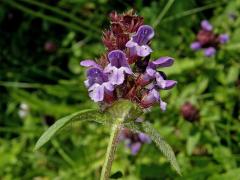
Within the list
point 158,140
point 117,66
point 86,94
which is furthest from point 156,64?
A: point 86,94

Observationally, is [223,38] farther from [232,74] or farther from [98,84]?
[98,84]

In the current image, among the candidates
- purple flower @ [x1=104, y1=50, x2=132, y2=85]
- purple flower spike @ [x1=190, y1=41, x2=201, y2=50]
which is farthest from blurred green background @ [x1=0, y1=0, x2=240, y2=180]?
purple flower @ [x1=104, y1=50, x2=132, y2=85]

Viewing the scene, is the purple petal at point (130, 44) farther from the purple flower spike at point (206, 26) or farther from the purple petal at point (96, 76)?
the purple flower spike at point (206, 26)

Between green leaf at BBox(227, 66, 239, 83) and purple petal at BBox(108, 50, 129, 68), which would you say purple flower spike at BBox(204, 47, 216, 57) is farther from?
purple petal at BBox(108, 50, 129, 68)

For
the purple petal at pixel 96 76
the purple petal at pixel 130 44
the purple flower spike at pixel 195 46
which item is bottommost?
the purple petal at pixel 96 76

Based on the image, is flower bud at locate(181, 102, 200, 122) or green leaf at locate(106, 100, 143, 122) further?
flower bud at locate(181, 102, 200, 122)

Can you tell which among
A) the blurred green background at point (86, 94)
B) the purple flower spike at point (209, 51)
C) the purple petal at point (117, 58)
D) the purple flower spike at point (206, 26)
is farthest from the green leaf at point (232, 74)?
the purple petal at point (117, 58)
